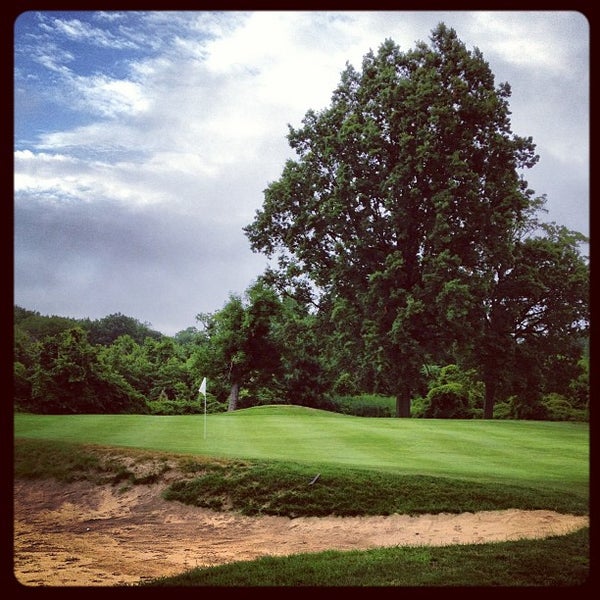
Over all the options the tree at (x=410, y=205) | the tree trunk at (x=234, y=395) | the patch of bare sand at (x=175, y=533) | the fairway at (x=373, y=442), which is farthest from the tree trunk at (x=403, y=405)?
the patch of bare sand at (x=175, y=533)

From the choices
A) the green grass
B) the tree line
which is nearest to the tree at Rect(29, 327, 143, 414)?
the tree line

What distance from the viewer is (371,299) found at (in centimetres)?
1991

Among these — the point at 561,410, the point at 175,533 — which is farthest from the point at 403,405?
the point at 175,533

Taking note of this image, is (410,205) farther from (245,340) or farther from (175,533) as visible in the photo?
Answer: (175,533)

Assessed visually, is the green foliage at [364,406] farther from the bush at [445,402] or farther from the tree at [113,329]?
the tree at [113,329]

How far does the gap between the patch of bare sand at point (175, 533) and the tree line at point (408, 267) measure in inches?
435

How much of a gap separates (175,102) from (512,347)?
46.5ft

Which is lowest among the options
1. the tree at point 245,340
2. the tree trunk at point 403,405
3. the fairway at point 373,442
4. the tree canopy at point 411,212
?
the tree trunk at point 403,405

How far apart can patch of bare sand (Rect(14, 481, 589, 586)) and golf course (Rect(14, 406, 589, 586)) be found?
222mm

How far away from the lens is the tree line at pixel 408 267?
1941cm

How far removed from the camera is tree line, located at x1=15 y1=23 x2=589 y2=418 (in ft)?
63.7

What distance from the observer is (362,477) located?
843 centimetres

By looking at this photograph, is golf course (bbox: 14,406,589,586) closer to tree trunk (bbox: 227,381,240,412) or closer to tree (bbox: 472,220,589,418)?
tree (bbox: 472,220,589,418)

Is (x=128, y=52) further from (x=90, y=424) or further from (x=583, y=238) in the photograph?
(x=583, y=238)
